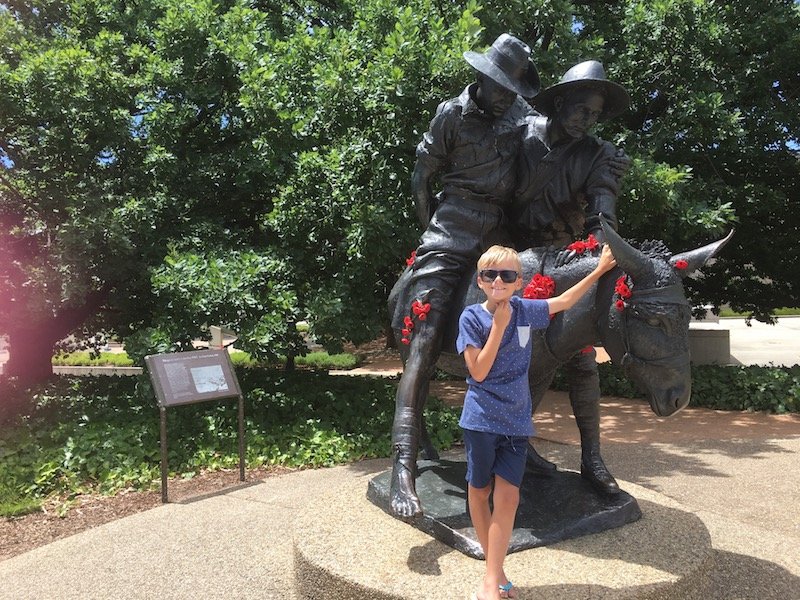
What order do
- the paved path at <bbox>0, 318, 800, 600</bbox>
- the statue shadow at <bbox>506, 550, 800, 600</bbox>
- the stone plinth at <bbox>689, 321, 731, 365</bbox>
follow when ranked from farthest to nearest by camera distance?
the stone plinth at <bbox>689, 321, 731, 365</bbox> → the paved path at <bbox>0, 318, 800, 600</bbox> → the statue shadow at <bbox>506, 550, 800, 600</bbox>

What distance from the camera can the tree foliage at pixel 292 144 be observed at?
7602 millimetres

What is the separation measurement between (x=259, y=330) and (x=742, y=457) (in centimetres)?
587

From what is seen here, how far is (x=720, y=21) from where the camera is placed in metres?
9.68

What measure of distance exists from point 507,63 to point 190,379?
14.8ft

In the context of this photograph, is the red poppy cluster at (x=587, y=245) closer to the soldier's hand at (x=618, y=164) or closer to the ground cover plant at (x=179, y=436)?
the soldier's hand at (x=618, y=164)

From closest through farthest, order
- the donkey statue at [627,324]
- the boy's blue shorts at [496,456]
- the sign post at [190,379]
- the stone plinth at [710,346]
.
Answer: the boy's blue shorts at [496,456] → the donkey statue at [627,324] → the sign post at [190,379] → the stone plinth at [710,346]

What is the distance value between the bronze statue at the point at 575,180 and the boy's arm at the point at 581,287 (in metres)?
0.35

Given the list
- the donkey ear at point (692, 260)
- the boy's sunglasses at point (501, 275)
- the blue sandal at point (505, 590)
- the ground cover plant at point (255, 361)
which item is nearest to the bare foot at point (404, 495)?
the blue sandal at point (505, 590)

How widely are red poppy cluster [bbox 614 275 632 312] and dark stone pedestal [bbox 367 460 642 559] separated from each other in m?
1.29

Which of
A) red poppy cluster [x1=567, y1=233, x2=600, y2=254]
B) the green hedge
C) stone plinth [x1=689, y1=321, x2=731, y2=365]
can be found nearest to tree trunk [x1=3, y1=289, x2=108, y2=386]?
the green hedge

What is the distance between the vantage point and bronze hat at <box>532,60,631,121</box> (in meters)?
3.47

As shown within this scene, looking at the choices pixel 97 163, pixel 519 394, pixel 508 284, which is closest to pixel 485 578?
pixel 519 394

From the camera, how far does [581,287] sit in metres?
3.00

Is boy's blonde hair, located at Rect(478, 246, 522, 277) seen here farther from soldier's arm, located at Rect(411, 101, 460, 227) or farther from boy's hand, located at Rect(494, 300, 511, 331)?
soldier's arm, located at Rect(411, 101, 460, 227)
